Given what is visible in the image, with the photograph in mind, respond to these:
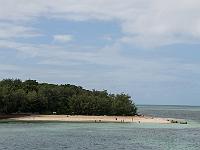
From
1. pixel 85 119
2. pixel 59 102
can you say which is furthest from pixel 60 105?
pixel 85 119

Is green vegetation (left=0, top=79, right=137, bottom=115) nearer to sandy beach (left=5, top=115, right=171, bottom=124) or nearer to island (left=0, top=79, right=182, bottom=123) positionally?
island (left=0, top=79, right=182, bottom=123)

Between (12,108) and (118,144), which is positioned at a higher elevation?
(12,108)

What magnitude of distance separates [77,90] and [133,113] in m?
25.2

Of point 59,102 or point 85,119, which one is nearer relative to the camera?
point 85,119

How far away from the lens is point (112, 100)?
16675 cm

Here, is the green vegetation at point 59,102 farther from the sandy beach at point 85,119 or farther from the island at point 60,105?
the sandy beach at point 85,119

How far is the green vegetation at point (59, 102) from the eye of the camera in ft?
511

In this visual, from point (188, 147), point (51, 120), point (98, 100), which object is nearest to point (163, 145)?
point (188, 147)

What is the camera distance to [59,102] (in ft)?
546

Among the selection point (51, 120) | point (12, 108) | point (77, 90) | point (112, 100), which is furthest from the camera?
point (77, 90)

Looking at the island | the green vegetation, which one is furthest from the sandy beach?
the green vegetation

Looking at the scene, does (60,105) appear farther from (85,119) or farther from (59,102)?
(85,119)

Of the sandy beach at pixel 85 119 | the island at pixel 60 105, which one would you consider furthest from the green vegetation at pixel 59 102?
the sandy beach at pixel 85 119

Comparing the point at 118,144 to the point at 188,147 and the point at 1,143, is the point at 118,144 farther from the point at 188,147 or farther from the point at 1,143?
the point at 1,143
